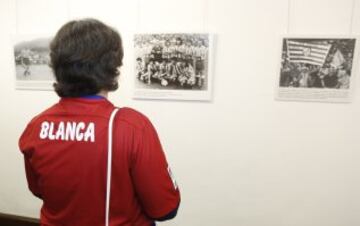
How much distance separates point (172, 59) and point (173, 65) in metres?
0.03

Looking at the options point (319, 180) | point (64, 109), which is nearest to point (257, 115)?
point (319, 180)

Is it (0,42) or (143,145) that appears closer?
(143,145)

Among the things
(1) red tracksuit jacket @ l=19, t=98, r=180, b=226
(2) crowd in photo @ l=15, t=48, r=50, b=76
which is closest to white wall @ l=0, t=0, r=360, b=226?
(2) crowd in photo @ l=15, t=48, r=50, b=76

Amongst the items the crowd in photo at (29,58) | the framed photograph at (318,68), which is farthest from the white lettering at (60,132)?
the crowd in photo at (29,58)

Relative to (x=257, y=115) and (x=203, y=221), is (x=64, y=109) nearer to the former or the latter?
(x=257, y=115)

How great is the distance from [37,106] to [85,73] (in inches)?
53.2

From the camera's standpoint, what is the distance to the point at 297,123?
159cm

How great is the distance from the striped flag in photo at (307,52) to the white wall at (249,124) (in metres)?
0.07

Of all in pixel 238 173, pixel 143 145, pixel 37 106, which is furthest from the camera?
pixel 37 106

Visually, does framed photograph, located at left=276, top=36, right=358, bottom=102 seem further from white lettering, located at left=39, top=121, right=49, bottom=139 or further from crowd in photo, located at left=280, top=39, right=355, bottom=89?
white lettering, located at left=39, top=121, right=49, bottom=139

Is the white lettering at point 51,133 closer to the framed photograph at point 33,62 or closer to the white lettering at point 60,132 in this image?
the white lettering at point 60,132

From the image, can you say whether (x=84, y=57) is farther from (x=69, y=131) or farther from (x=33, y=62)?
(x=33, y=62)

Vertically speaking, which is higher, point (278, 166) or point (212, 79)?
point (212, 79)

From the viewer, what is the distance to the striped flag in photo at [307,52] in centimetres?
150
